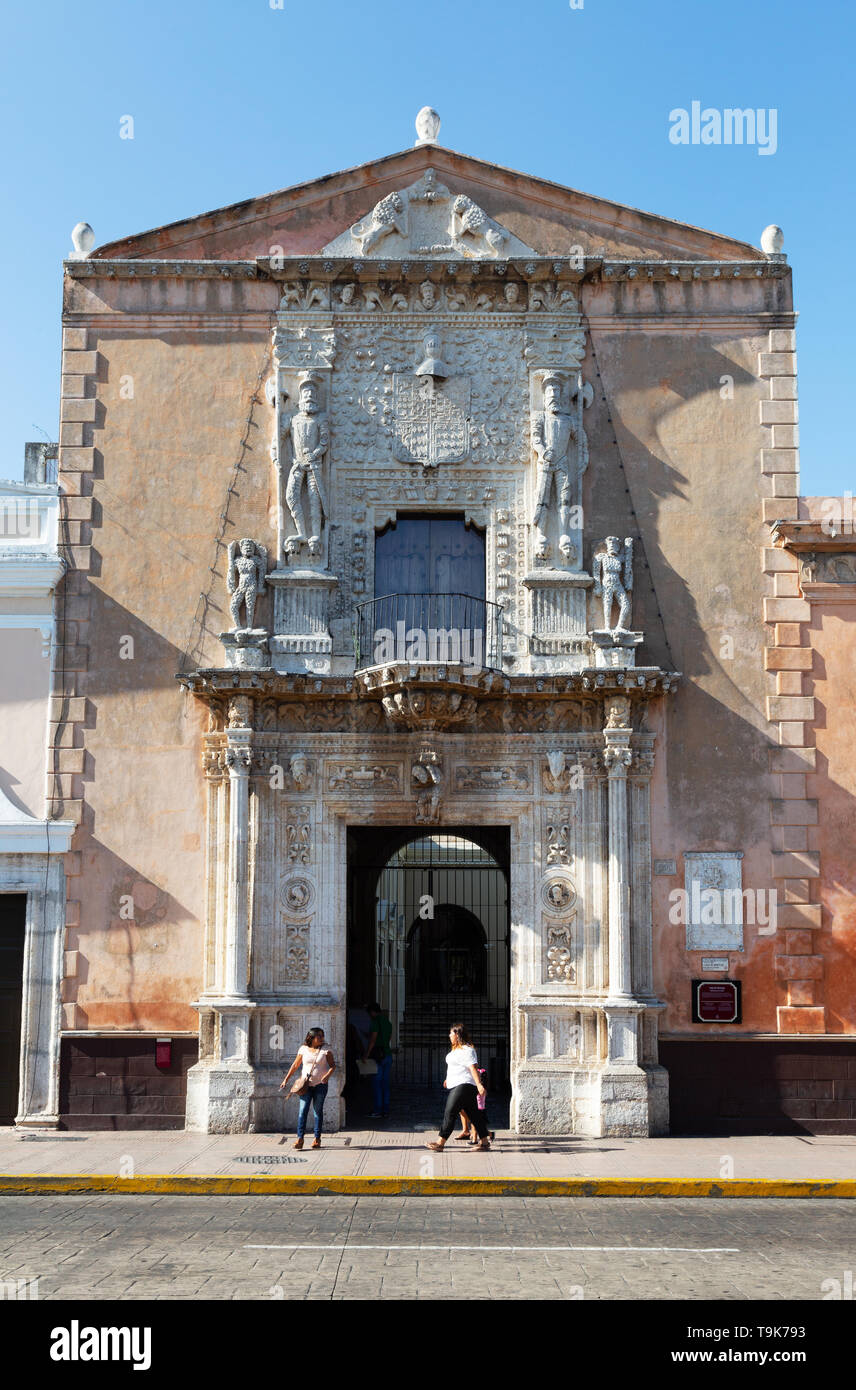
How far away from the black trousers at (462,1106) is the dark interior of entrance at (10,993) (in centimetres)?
570

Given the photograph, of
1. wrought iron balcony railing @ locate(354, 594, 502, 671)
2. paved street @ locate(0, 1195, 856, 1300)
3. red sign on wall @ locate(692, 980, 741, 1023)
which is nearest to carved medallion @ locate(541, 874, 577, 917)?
red sign on wall @ locate(692, 980, 741, 1023)

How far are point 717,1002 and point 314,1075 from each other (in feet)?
16.8

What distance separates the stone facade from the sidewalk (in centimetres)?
83

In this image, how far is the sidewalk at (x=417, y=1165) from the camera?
13.3m

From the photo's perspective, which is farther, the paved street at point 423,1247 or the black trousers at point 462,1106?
the black trousers at point 462,1106

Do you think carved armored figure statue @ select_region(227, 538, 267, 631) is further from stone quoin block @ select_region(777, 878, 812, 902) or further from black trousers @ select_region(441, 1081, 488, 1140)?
stone quoin block @ select_region(777, 878, 812, 902)

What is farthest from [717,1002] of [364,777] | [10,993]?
[10,993]

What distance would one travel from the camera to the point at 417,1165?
563 inches

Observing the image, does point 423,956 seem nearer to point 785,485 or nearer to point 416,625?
point 416,625

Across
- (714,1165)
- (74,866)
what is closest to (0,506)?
(74,866)

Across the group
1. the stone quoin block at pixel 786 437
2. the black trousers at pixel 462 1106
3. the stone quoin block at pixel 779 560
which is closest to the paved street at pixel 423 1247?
the black trousers at pixel 462 1106

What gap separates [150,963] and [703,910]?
23.0 feet

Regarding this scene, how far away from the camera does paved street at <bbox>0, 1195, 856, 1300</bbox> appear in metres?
8.89

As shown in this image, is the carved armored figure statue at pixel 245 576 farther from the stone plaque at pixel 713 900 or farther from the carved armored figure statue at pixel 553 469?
the stone plaque at pixel 713 900
